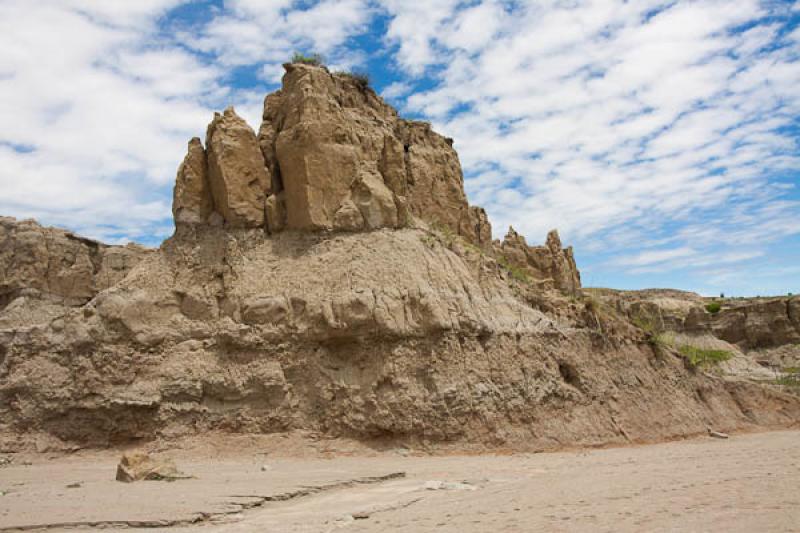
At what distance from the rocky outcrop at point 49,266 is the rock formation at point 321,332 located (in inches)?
239

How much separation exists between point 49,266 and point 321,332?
12.9 metres

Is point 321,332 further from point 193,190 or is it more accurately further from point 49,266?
point 49,266

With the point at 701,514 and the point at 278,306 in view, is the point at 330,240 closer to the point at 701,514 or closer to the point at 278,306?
the point at 278,306

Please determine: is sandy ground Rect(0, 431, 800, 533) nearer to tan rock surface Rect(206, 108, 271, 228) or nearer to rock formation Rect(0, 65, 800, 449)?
rock formation Rect(0, 65, 800, 449)

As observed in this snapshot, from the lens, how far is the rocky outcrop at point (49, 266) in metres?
22.6

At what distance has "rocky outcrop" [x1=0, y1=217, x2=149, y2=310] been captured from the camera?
22.6m

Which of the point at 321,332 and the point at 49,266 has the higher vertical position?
the point at 49,266

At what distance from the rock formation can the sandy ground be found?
137cm

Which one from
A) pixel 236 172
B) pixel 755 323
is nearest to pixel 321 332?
pixel 236 172

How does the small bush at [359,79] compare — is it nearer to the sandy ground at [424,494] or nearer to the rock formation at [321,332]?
the rock formation at [321,332]

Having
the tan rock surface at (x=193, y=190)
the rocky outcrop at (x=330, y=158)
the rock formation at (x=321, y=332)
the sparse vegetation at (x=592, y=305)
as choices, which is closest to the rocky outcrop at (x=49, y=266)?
the rock formation at (x=321, y=332)

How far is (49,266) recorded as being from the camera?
23.0 meters

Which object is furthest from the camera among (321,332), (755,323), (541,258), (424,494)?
(755,323)

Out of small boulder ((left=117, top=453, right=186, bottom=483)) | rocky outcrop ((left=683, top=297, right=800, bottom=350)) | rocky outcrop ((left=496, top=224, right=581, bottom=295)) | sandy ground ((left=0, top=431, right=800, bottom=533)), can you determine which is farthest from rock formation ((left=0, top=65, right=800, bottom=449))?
rocky outcrop ((left=683, top=297, right=800, bottom=350))
